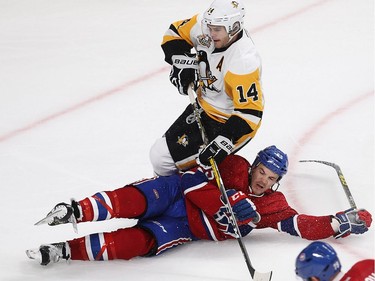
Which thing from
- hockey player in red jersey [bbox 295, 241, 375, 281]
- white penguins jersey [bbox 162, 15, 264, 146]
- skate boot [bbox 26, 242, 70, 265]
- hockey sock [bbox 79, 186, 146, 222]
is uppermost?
white penguins jersey [bbox 162, 15, 264, 146]

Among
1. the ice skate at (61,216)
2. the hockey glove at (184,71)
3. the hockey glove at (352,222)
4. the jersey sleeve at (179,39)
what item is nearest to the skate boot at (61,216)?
the ice skate at (61,216)

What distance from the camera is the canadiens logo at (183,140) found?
423 cm

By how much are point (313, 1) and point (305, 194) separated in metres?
3.00

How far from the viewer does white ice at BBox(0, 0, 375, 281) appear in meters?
3.94

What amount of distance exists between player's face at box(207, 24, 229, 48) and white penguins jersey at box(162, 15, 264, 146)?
0.03m

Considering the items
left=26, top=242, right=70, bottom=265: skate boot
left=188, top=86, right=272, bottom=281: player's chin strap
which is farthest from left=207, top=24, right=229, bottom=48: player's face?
left=26, top=242, right=70, bottom=265: skate boot

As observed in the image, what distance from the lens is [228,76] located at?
3975mm

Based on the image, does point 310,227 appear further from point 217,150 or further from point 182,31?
point 182,31

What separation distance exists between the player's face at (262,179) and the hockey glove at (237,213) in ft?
0.40

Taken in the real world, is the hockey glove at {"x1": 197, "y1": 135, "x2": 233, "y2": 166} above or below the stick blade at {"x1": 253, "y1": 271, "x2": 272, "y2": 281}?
above

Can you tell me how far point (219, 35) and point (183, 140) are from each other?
0.55 metres

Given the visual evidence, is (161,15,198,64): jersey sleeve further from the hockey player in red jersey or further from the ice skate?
the hockey player in red jersey

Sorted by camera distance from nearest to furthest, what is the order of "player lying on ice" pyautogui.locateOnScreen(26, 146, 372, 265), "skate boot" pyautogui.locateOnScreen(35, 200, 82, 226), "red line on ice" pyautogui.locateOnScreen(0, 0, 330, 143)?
"skate boot" pyautogui.locateOnScreen(35, 200, 82, 226), "player lying on ice" pyautogui.locateOnScreen(26, 146, 372, 265), "red line on ice" pyautogui.locateOnScreen(0, 0, 330, 143)

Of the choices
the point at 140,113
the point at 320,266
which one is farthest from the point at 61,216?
the point at 140,113
